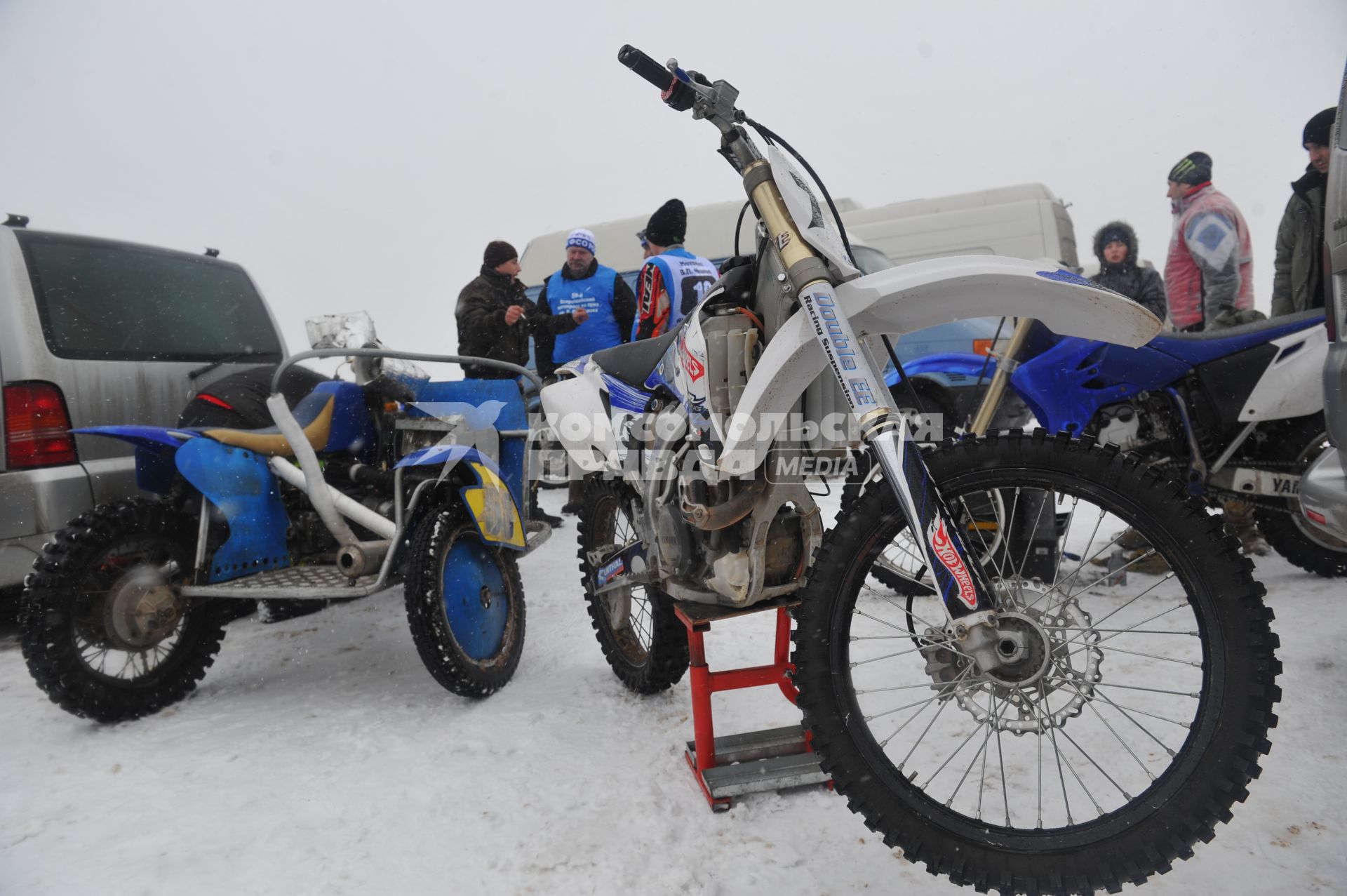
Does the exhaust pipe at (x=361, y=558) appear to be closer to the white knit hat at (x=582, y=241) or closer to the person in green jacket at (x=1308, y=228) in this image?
the white knit hat at (x=582, y=241)

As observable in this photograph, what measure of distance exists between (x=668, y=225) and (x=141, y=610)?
2.94m

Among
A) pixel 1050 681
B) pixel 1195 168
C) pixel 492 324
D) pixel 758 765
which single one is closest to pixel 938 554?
pixel 1050 681

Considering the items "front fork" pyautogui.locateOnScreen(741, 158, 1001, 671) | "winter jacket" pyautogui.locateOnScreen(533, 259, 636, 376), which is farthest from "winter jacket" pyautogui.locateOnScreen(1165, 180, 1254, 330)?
"front fork" pyautogui.locateOnScreen(741, 158, 1001, 671)

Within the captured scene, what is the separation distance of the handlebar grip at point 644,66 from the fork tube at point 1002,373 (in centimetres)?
184

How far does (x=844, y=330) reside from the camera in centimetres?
167

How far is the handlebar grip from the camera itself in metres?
1.97

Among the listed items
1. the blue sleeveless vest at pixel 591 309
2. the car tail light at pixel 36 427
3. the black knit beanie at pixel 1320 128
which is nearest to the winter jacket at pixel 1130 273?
the black knit beanie at pixel 1320 128

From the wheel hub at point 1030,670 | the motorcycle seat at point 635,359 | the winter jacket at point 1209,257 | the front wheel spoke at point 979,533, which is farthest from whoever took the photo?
the winter jacket at point 1209,257

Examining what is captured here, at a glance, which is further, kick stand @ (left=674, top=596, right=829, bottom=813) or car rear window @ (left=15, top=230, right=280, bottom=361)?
car rear window @ (left=15, top=230, right=280, bottom=361)

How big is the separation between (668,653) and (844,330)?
1566 mm

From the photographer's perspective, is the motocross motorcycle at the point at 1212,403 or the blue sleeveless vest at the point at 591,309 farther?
the blue sleeveless vest at the point at 591,309

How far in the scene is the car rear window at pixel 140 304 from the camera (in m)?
3.39

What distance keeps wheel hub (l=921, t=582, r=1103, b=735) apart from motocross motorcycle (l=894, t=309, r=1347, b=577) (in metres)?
1.72

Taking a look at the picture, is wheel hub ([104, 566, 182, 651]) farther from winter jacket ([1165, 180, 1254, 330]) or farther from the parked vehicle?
winter jacket ([1165, 180, 1254, 330])
